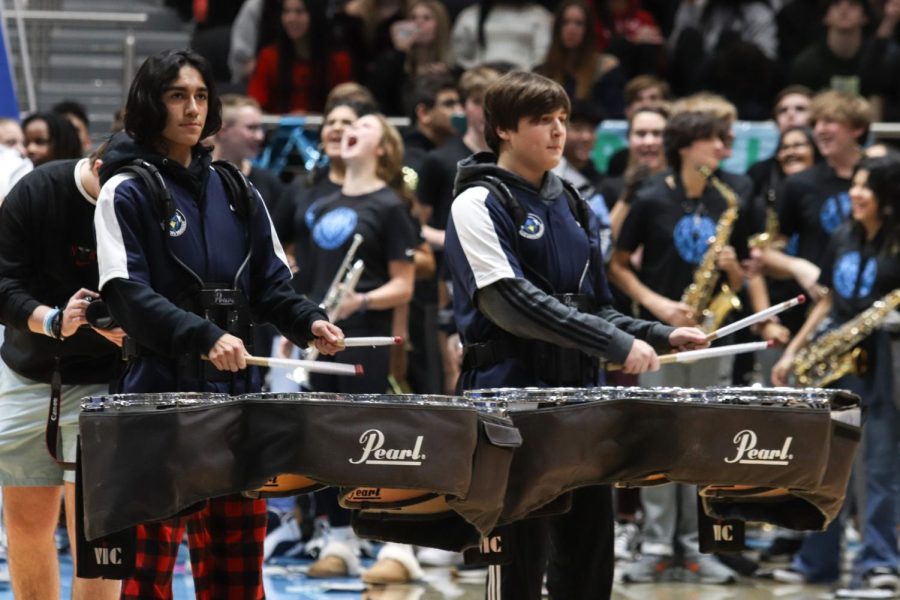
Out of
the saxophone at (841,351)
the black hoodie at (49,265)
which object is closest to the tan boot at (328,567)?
the saxophone at (841,351)

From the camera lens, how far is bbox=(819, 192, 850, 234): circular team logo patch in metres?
7.86

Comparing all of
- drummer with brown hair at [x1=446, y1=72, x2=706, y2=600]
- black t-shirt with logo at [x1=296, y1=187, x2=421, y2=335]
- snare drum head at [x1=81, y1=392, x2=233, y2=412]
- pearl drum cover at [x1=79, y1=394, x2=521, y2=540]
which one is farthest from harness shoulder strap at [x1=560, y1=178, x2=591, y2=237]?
black t-shirt with logo at [x1=296, y1=187, x2=421, y2=335]

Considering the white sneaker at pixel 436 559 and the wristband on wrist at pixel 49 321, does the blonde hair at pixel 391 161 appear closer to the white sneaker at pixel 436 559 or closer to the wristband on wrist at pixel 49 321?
the white sneaker at pixel 436 559

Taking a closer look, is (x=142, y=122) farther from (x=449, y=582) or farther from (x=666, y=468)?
(x=449, y=582)

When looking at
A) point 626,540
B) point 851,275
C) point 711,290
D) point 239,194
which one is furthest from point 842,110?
point 239,194

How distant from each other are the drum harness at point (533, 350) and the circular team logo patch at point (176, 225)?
927 millimetres

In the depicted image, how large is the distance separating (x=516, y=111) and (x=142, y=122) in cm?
112

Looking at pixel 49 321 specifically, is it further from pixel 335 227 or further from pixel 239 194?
pixel 335 227

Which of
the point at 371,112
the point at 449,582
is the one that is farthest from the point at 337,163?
the point at 449,582

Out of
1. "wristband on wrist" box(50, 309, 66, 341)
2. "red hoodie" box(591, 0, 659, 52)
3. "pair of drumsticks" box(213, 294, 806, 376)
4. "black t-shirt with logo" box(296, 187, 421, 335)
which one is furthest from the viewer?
"red hoodie" box(591, 0, 659, 52)

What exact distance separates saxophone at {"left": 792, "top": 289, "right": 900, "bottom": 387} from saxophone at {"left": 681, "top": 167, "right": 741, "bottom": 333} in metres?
0.41

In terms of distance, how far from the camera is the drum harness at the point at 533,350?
4793mm

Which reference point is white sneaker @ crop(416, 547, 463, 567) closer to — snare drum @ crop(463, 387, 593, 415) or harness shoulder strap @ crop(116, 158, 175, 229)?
snare drum @ crop(463, 387, 593, 415)

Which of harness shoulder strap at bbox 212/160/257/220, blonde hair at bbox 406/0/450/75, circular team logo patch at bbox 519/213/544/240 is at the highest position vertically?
blonde hair at bbox 406/0/450/75
